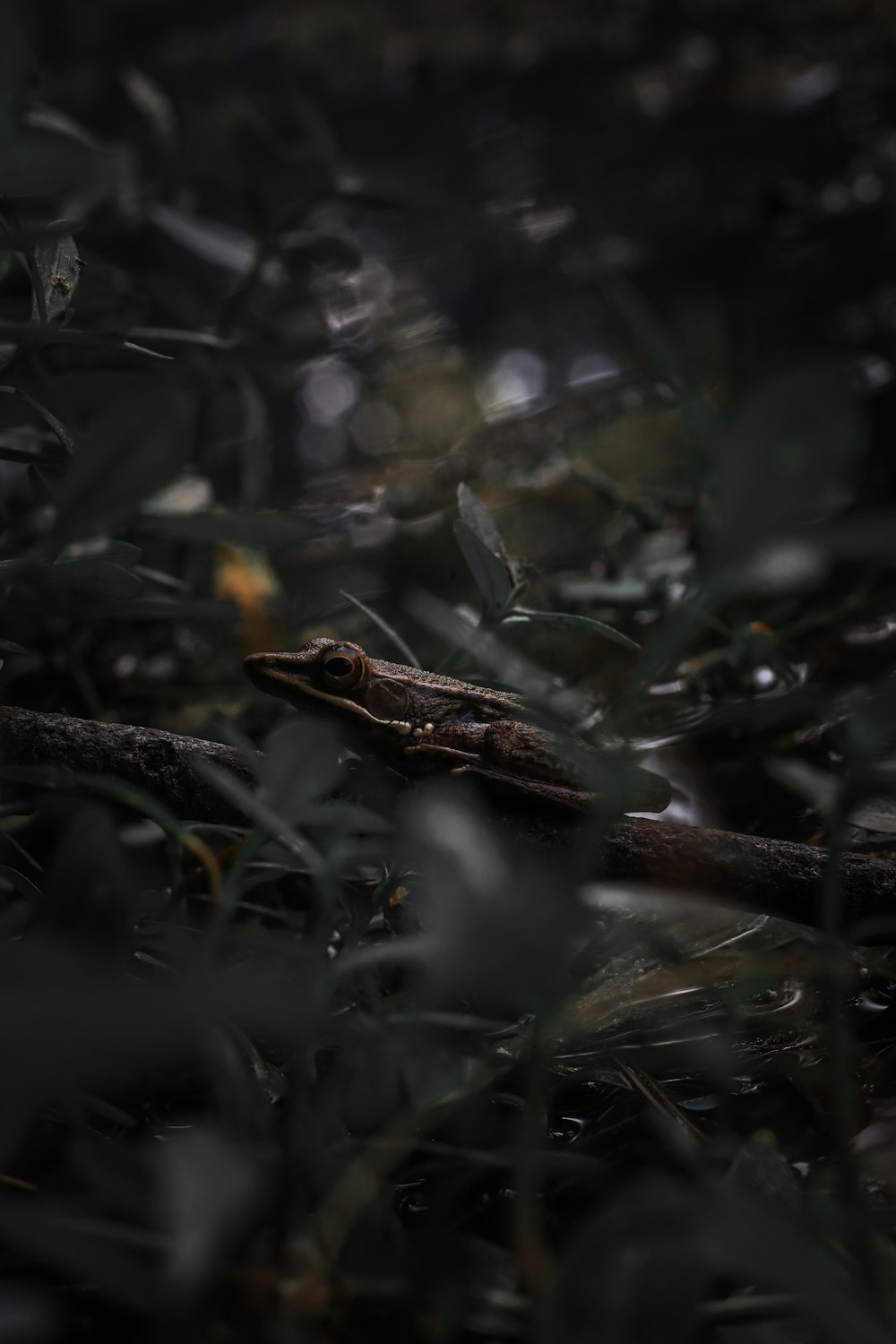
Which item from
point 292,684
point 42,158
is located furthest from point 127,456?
point 292,684

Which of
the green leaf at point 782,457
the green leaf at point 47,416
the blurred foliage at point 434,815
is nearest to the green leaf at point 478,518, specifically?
the blurred foliage at point 434,815

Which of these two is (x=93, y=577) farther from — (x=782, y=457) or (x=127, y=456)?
(x=782, y=457)

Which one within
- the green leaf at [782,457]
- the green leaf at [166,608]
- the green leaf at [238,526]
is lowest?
the green leaf at [166,608]

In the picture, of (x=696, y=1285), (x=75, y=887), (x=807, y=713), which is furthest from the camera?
(x=807, y=713)

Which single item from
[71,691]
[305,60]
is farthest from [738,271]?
[305,60]

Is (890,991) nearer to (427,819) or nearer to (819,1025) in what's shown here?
(819,1025)

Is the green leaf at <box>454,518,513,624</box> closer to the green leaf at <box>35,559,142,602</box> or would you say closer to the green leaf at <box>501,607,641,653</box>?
the green leaf at <box>501,607,641,653</box>

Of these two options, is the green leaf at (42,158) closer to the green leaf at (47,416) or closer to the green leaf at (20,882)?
the green leaf at (47,416)
